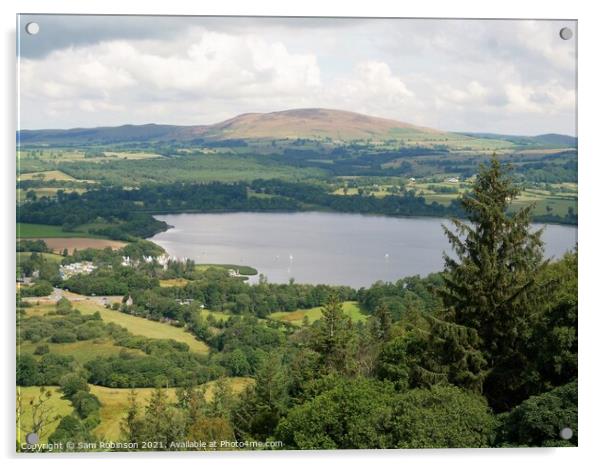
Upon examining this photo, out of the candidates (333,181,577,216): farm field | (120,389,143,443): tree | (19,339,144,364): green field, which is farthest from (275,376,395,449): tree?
(333,181,577,216): farm field

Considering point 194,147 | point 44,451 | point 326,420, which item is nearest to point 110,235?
point 194,147

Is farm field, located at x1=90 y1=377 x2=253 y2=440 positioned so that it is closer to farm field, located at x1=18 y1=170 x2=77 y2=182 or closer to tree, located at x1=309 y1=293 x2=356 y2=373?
tree, located at x1=309 y1=293 x2=356 y2=373

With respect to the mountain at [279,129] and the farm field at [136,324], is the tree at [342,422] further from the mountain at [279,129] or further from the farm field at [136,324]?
the mountain at [279,129]

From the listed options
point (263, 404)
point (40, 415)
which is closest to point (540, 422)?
point (263, 404)

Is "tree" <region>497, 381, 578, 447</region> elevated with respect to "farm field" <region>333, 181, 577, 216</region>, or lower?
lower

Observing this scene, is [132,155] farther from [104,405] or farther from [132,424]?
[132,424]

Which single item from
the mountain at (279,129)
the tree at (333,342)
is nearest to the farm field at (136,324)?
the tree at (333,342)

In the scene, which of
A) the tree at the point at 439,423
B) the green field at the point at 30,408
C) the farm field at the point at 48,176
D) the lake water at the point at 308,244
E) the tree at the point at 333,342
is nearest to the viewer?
the tree at the point at 439,423
